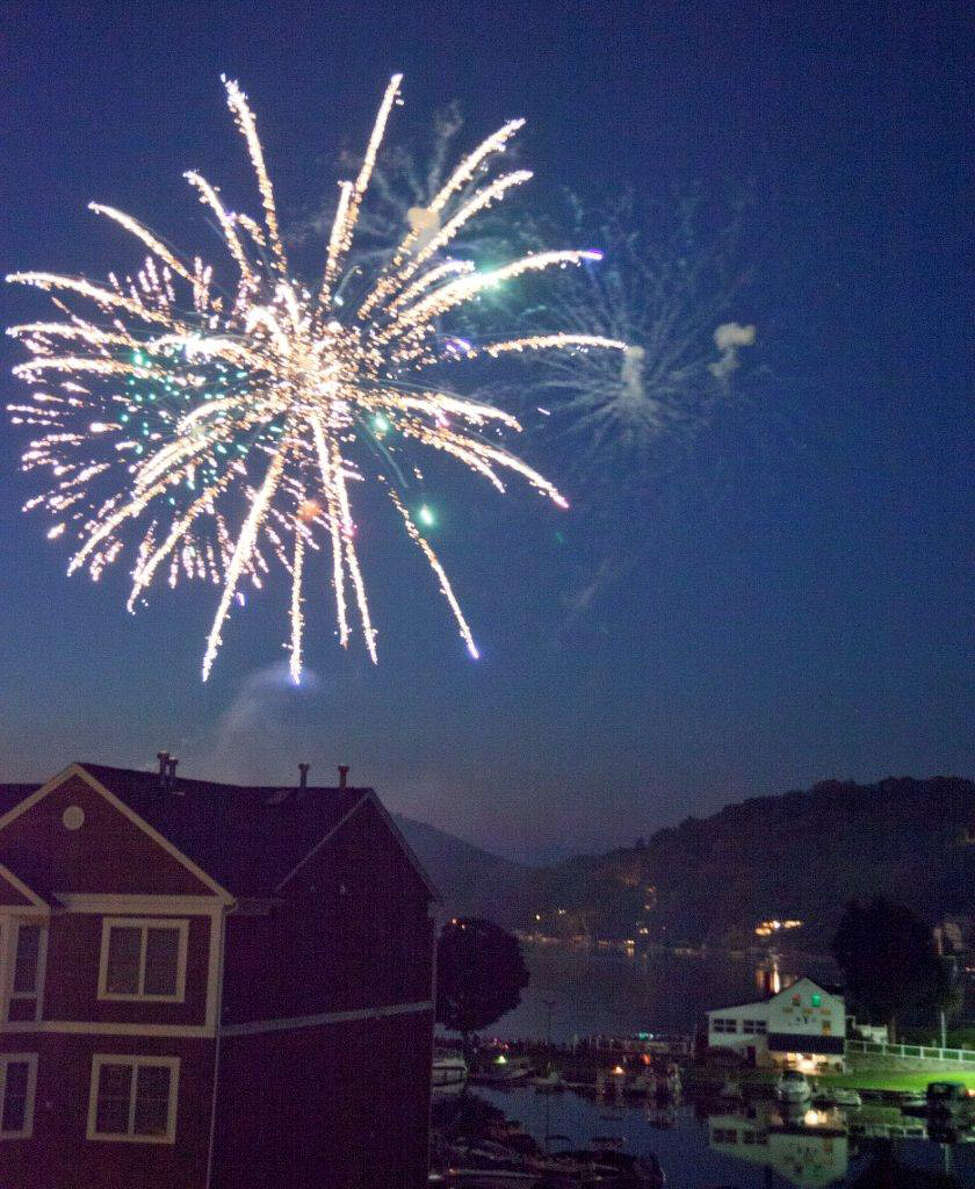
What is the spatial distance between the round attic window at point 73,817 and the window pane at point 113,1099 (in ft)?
15.4

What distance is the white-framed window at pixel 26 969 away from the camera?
24062 millimetres

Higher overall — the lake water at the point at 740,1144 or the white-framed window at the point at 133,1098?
the white-framed window at the point at 133,1098

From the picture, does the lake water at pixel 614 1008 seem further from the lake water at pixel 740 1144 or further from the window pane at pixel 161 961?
the window pane at pixel 161 961

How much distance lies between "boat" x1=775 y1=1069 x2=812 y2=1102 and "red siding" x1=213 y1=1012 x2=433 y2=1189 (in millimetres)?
36780

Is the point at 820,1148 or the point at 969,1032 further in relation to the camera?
the point at 969,1032

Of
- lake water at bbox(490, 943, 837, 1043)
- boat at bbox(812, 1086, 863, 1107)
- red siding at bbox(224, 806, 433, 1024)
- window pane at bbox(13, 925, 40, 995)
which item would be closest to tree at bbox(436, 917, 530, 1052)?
lake water at bbox(490, 943, 837, 1043)

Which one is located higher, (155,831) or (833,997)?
(155,831)

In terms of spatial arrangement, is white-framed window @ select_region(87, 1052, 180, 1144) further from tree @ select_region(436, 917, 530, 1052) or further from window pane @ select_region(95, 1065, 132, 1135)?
tree @ select_region(436, 917, 530, 1052)

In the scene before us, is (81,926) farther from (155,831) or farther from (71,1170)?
(71,1170)

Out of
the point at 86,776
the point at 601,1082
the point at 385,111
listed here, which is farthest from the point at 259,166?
the point at 601,1082

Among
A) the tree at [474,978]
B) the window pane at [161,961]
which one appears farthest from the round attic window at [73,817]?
the tree at [474,978]

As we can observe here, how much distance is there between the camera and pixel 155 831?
24.8m

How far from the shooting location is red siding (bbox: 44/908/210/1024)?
23844mm

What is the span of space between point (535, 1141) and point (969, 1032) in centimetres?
4369
